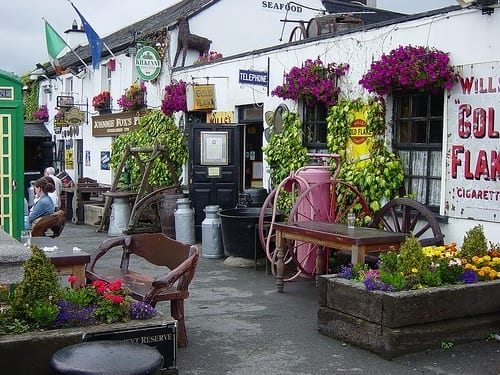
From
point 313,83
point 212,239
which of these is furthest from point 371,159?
point 212,239

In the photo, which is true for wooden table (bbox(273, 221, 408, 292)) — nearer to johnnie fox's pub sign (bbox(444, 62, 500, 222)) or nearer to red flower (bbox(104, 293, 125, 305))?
johnnie fox's pub sign (bbox(444, 62, 500, 222))

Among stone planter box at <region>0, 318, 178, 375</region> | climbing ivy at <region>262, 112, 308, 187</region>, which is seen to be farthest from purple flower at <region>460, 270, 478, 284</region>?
climbing ivy at <region>262, 112, 308, 187</region>

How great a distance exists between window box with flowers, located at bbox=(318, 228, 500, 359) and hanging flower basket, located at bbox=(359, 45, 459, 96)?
2586 mm

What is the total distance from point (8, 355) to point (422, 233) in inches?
226

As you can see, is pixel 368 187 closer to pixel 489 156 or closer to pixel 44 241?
pixel 489 156

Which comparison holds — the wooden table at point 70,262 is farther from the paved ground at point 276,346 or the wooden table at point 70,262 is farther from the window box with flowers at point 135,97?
the window box with flowers at point 135,97

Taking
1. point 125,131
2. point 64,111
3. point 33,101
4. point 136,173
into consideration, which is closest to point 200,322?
point 136,173

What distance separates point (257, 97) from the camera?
12766 millimetres

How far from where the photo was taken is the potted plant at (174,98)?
1478cm

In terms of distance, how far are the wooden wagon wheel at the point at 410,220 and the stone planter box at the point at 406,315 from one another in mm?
1927

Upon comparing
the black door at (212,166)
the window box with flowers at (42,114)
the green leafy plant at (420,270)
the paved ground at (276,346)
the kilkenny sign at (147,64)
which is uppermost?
the kilkenny sign at (147,64)

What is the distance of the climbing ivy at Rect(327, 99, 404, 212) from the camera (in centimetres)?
945

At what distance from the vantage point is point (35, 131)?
26.3 meters

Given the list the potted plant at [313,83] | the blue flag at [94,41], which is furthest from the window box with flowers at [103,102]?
the potted plant at [313,83]
